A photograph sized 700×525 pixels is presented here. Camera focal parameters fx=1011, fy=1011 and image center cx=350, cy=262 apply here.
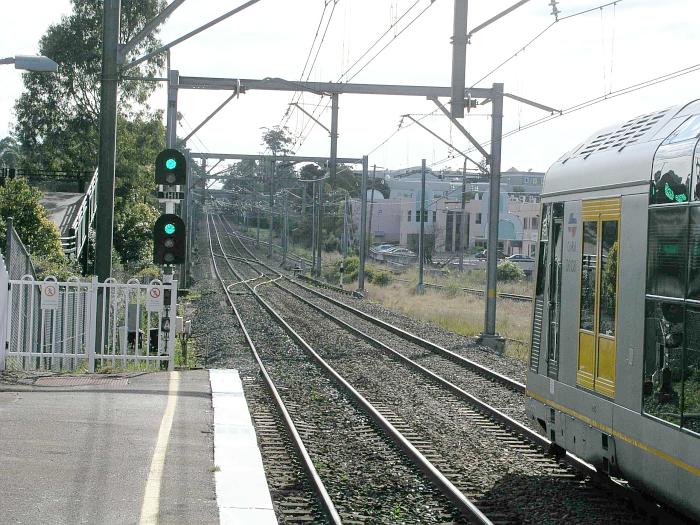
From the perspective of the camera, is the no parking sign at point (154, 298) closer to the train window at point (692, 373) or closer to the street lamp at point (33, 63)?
the street lamp at point (33, 63)

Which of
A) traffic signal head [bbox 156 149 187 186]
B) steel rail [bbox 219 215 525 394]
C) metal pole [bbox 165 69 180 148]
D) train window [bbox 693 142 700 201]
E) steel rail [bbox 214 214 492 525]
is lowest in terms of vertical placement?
steel rail [bbox 219 215 525 394]

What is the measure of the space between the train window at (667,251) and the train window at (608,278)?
673mm

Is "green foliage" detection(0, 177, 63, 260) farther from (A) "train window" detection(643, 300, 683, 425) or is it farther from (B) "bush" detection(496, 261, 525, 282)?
(B) "bush" detection(496, 261, 525, 282)

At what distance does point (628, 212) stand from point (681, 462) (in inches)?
78.6

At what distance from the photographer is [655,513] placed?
25.9 feet

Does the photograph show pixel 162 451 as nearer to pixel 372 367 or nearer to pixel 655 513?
pixel 655 513

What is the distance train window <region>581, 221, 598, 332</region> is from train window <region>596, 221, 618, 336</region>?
17cm

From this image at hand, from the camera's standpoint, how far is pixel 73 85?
52344mm

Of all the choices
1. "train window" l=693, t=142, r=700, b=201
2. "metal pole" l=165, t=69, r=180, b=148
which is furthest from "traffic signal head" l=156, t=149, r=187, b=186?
"train window" l=693, t=142, r=700, b=201

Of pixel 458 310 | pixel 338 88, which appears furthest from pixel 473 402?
pixel 458 310

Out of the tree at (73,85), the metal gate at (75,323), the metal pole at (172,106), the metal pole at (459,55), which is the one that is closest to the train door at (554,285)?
the metal gate at (75,323)

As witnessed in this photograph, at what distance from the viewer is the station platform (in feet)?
24.1

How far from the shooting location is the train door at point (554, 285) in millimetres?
9188

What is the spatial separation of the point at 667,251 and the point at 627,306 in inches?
27.9
